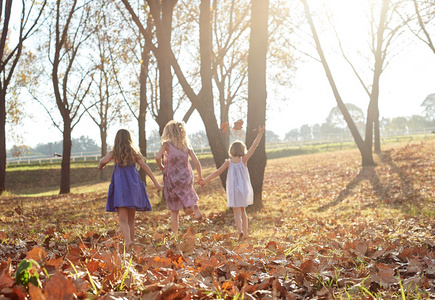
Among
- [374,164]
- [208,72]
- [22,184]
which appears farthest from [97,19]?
[22,184]

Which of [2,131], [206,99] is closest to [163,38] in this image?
[206,99]

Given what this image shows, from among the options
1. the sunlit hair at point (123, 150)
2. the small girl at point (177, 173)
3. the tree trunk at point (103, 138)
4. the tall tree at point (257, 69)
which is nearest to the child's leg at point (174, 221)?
the small girl at point (177, 173)

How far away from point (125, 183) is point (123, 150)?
0.48m

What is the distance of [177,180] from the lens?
640cm

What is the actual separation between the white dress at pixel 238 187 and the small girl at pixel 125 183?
53.2 inches

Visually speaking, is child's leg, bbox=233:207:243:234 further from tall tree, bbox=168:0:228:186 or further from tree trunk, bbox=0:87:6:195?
tree trunk, bbox=0:87:6:195

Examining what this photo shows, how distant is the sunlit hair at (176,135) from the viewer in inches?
254

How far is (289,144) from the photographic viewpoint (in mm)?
50969

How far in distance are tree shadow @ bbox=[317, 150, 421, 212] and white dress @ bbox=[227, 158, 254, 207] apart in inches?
149

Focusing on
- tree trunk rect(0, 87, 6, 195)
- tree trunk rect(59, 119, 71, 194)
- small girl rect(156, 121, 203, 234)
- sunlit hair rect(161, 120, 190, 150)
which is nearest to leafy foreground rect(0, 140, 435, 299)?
small girl rect(156, 121, 203, 234)

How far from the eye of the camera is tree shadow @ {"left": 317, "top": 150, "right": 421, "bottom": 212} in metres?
9.78

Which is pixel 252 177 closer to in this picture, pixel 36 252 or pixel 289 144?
pixel 36 252

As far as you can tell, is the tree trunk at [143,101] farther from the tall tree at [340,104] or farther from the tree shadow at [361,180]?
the tree shadow at [361,180]

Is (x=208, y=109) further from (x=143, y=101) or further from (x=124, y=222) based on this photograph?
(x=143, y=101)
